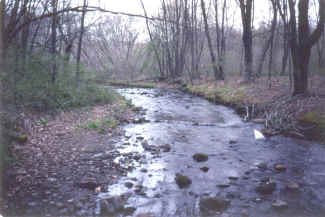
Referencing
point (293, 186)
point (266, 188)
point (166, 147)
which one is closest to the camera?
point (266, 188)

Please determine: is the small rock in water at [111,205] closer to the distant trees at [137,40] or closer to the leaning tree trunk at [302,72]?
the distant trees at [137,40]

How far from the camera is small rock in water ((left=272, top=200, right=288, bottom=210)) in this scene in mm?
4297

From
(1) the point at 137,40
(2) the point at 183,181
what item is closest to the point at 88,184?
(2) the point at 183,181

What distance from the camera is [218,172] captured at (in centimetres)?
573

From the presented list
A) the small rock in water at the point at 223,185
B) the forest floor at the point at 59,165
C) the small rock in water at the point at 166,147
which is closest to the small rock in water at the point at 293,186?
the small rock in water at the point at 223,185

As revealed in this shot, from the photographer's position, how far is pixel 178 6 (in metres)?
29.6

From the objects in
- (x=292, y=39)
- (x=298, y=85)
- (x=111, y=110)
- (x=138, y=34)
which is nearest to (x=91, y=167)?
(x=111, y=110)

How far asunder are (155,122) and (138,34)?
35975mm

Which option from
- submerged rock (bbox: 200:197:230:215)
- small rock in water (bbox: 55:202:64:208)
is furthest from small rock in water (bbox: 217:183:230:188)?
small rock in water (bbox: 55:202:64:208)

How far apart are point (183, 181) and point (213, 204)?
0.87 m

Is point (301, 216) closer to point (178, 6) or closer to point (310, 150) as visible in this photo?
point (310, 150)

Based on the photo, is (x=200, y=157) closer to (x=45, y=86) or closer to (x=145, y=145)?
(x=145, y=145)

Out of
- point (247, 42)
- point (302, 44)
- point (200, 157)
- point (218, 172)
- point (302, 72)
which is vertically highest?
point (247, 42)

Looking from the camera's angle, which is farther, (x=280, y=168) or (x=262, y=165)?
(x=262, y=165)
